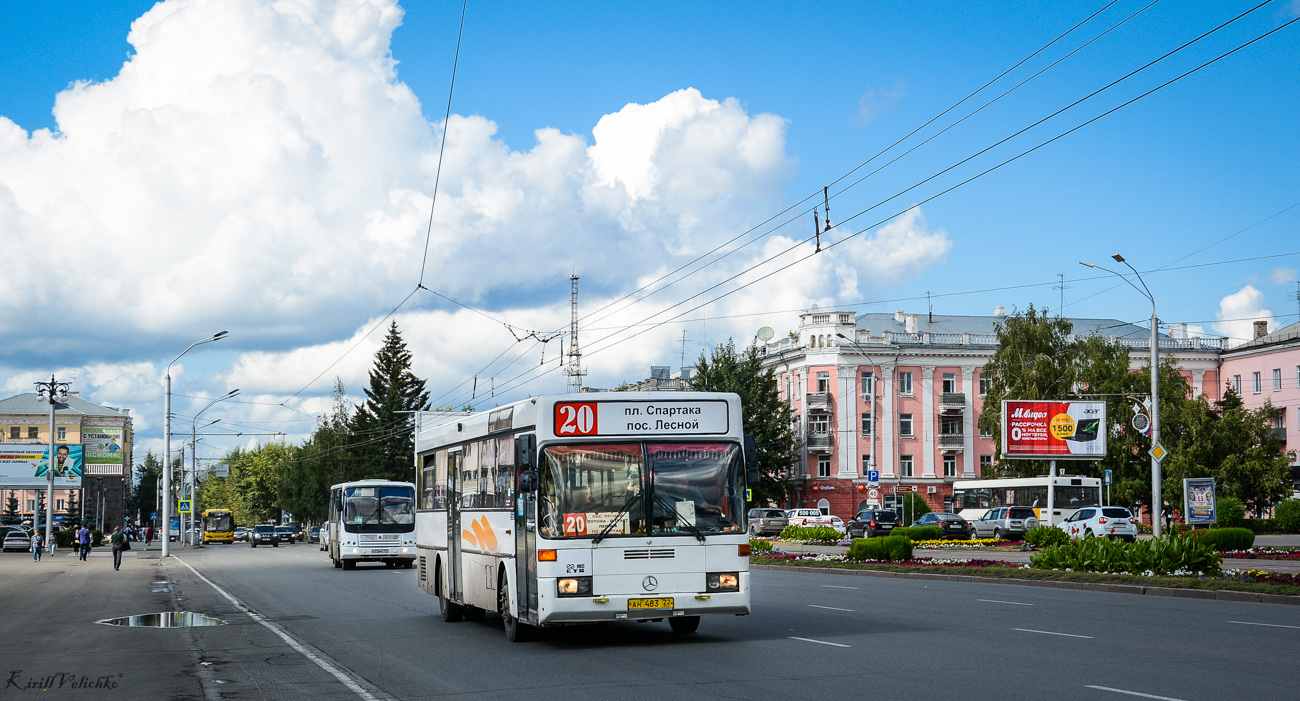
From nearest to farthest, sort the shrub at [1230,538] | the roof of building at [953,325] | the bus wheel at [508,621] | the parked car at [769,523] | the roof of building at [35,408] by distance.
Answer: the bus wheel at [508,621] < the shrub at [1230,538] < the parked car at [769,523] < the roof of building at [953,325] < the roof of building at [35,408]

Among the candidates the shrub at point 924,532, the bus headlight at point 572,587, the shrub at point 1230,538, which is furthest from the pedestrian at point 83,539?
the bus headlight at point 572,587

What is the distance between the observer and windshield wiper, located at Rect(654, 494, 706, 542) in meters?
13.8

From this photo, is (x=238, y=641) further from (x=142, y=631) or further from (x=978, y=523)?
(x=978, y=523)

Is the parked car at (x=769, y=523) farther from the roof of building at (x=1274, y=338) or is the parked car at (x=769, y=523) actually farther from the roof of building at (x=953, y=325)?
the roof of building at (x=1274, y=338)

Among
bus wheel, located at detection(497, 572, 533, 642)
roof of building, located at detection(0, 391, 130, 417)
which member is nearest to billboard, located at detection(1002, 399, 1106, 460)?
bus wheel, located at detection(497, 572, 533, 642)

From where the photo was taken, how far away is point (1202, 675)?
10.8 meters

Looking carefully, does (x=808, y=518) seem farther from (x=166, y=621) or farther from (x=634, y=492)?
(x=634, y=492)

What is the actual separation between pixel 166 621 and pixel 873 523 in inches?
1679

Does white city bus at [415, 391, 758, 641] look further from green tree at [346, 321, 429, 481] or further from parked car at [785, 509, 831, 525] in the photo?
green tree at [346, 321, 429, 481]

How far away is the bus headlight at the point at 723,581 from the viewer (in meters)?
13.9

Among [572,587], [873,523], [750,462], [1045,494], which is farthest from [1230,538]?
[572,587]

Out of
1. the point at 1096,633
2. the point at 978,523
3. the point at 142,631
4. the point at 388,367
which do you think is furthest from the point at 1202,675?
the point at 388,367

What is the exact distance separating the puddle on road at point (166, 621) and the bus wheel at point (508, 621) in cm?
559

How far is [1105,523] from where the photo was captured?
43531 mm
